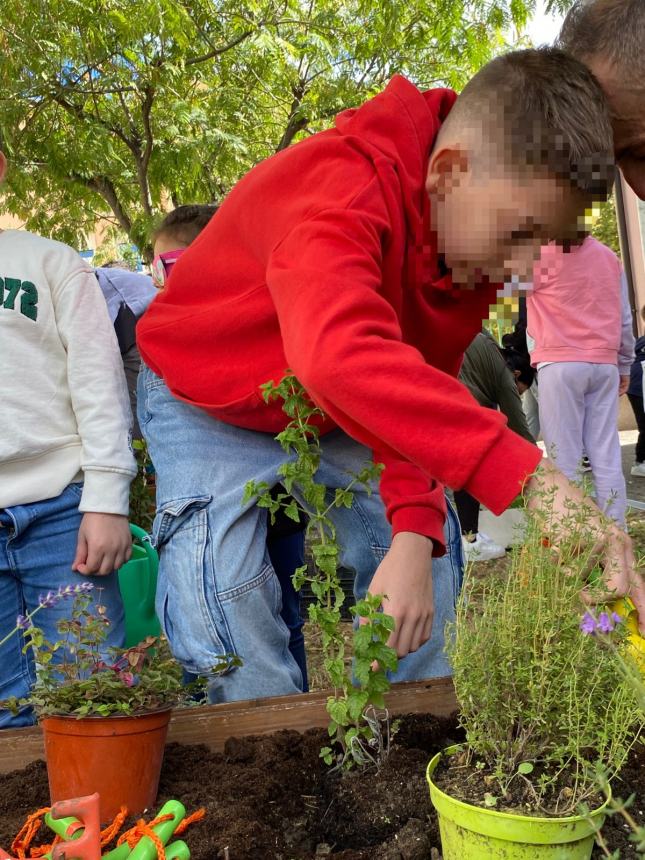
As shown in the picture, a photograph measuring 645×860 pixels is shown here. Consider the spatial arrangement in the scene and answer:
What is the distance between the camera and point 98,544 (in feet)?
6.61

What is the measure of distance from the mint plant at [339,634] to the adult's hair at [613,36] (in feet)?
3.33

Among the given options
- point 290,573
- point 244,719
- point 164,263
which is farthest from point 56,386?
point 164,263

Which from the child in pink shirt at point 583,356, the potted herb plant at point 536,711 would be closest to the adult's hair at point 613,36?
the potted herb plant at point 536,711

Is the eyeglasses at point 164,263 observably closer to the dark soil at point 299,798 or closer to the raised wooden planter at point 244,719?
the raised wooden planter at point 244,719

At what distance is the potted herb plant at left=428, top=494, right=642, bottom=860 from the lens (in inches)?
43.4

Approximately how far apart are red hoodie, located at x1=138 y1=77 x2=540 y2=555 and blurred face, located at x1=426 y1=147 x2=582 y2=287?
7 centimetres

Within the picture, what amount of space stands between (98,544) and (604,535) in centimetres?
116

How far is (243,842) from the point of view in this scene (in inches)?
49.5

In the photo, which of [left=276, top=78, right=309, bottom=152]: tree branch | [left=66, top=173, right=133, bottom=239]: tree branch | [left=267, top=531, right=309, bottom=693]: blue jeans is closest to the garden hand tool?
[left=267, top=531, right=309, bottom=693]: blue jeans

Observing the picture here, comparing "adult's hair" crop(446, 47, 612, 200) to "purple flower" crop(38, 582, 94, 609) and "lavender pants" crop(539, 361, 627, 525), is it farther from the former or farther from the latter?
"lavender pants" crop(539, 361, 627, 525)

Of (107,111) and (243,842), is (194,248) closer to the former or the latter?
(243,842)

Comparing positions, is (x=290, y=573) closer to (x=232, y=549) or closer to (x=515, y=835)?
(x=232, y=549)

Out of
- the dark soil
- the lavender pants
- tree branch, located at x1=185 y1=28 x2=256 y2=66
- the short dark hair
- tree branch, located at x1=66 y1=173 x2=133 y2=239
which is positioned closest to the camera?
the dark soil

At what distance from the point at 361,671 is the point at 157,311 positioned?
95cm
